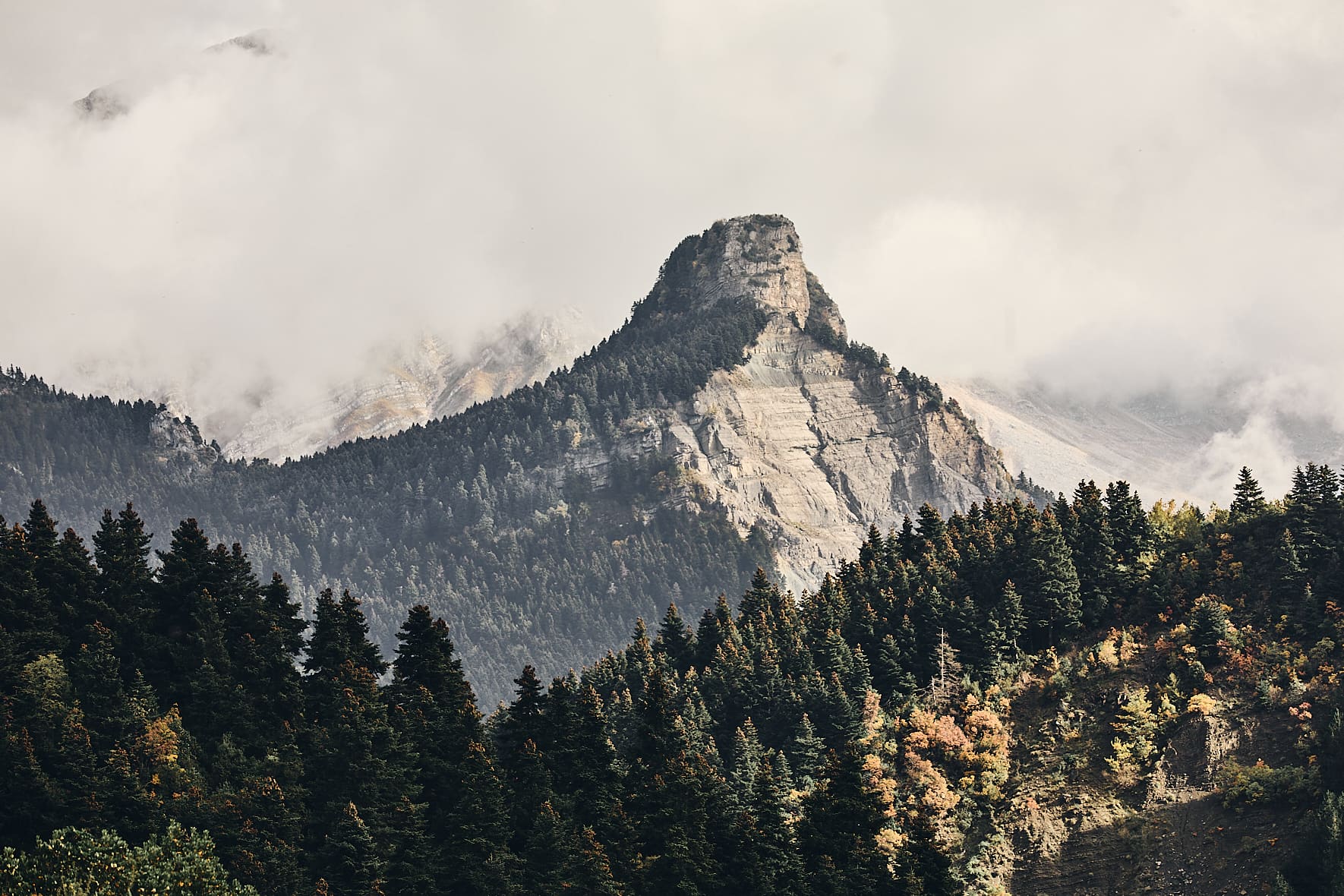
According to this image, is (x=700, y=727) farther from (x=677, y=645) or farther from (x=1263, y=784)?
(x=1263, y=784)

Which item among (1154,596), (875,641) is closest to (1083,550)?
(1154,596)

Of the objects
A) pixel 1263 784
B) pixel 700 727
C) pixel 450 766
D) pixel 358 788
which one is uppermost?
pixel 700 727

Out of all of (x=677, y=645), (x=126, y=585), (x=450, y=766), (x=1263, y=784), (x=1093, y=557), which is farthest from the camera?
(x=677, y=645)

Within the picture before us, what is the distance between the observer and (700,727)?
13100 centimetres

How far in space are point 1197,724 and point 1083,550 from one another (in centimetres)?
2455

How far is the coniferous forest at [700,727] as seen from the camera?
335 feet

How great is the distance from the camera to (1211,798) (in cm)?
11431

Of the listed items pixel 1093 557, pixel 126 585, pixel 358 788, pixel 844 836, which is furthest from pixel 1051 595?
pixel 126 585

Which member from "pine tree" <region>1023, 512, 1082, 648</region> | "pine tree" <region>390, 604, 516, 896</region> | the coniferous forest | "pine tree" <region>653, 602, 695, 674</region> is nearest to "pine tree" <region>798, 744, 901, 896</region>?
the coniferous forest

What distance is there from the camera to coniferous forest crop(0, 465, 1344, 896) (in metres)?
102

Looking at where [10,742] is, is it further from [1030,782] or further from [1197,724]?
[1197,724]

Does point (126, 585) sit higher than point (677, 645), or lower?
higher

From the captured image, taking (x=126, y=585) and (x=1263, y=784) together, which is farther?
(x=126, y=585)

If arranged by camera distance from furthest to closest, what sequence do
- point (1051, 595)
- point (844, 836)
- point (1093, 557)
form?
point (1093, 557), point (1051, 595), point (844, 836)
